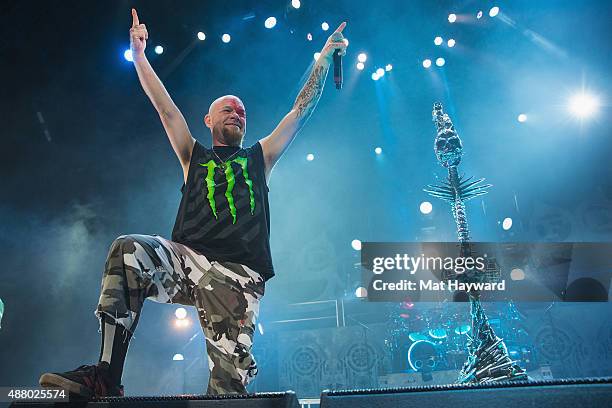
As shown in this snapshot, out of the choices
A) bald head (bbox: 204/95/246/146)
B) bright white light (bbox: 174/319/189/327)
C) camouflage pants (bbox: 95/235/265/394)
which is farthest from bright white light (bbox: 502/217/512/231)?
camouflage pants (bbox: 95/235/265/394)

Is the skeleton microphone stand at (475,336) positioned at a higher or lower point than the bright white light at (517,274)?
lower

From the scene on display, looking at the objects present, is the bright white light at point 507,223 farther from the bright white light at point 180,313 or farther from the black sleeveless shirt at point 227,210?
the black sleeveless shirt at point 227,210

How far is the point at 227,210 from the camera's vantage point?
2.37 meters

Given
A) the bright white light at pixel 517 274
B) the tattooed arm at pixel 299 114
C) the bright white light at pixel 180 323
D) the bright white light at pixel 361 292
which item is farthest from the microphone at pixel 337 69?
the bright white light at pixel 180 323

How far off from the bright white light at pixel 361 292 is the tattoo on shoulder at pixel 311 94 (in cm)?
689

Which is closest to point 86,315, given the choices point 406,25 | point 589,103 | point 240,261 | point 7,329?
point 7,329

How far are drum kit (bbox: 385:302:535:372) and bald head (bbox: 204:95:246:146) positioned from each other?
620cm

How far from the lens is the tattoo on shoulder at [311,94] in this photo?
9.14 feet

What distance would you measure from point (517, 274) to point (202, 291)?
7.29 meters

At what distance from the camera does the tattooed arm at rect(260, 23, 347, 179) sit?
8.77 feet

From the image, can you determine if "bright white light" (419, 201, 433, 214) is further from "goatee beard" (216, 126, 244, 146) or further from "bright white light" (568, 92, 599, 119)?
"goatee beard" (216, 126, 244, 146)

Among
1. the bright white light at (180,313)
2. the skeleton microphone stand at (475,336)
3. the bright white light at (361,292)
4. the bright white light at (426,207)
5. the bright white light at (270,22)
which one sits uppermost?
the bright white light at (270,22)

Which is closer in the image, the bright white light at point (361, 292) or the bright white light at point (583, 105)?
the bright white light at point (583, 105)

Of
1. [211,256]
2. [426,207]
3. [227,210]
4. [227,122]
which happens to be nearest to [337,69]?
[227,122]
